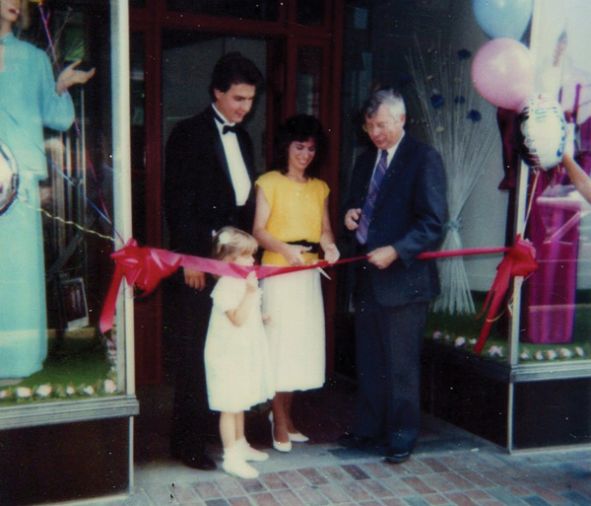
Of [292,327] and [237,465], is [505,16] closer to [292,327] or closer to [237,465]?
[292,327]

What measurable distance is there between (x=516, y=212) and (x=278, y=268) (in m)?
1.34

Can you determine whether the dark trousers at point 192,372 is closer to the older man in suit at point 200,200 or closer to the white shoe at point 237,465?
the older man in suit at point 200,200

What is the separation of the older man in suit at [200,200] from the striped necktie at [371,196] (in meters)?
0.60

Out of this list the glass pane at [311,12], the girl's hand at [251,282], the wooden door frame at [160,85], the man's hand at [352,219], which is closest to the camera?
the girl's hand at [251,282]

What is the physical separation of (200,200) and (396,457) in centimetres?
167

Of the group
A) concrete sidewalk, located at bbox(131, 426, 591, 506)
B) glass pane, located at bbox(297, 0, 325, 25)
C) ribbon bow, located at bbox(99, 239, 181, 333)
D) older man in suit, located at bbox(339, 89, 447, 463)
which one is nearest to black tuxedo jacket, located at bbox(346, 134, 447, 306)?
older man in suit, located at bbox(339, 89, 447, 463)

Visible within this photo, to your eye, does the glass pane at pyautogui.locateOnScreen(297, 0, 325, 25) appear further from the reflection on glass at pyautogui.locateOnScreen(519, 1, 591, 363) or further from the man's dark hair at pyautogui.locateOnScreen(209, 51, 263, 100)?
the reflection on glass at pyautogui.locateOnScreen(519, 1, 591, 363)

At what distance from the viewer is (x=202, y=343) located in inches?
160

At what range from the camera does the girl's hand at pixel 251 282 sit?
3.89m

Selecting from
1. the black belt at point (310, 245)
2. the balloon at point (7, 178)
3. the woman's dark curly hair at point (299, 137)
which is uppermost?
the woman's dark curly hair at point (299, 137)

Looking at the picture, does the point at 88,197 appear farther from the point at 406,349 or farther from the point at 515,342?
the point at 515,342

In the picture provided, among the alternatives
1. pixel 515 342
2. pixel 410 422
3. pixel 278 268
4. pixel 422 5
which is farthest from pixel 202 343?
pixel 422 5

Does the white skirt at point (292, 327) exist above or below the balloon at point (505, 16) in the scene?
below

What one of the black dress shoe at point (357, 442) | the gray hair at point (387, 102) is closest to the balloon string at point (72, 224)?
the gray hair at point (387, 102)
